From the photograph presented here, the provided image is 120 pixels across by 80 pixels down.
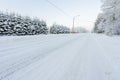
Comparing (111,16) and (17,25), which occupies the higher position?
(111,16)

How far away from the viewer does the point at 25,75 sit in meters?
4.46

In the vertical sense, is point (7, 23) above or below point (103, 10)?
below

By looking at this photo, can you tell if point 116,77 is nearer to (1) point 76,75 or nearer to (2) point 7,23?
(1) point 76,75

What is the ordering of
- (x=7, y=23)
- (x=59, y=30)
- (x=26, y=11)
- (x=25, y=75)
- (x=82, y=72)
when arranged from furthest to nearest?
(x=59, y=30) → (x=26, y=11) → (x=7, y=23) → (x=82, y=72) → (x=25, y=75)

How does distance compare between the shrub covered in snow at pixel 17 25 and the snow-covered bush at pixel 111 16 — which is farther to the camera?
the shrub covered in snow at pixel 17 25

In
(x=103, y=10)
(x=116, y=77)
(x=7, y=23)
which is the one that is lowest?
(x=116, y=77)

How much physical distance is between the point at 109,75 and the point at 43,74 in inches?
77.0

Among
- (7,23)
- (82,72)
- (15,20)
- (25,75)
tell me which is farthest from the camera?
(15,20)

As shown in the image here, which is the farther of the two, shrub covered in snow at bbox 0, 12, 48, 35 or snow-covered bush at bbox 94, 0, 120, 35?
shrub covered in snow at bbox 0, 12, 48, 35

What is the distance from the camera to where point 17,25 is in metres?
34.2

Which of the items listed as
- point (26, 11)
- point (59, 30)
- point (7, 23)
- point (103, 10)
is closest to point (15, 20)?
point (7, 23)

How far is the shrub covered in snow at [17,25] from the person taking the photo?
1229 inches

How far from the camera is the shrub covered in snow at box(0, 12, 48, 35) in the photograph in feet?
102

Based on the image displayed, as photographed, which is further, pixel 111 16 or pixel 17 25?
pixel 17 25
